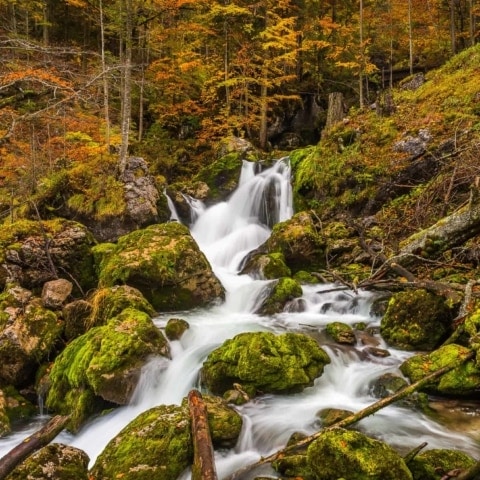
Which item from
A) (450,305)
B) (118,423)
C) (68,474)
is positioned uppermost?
(450,305)

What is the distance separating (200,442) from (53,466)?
4.34 ft

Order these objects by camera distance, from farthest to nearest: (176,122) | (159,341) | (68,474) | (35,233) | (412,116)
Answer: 1. (176,122)
2. (412,116)
3. (35,233)
4. (159,341)
5. (68,474)

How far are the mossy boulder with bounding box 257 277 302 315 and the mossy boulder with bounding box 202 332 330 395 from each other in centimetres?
279

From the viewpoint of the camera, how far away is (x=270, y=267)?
10641mm

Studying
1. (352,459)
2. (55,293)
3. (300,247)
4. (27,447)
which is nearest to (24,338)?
(55,293)

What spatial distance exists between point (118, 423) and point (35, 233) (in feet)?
20.3

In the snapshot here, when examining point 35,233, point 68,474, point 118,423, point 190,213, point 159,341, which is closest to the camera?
point 68,474

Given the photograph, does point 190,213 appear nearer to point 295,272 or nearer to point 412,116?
point 295,272

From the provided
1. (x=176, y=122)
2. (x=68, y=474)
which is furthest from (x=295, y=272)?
(x=176, y=122)

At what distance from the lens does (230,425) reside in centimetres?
475

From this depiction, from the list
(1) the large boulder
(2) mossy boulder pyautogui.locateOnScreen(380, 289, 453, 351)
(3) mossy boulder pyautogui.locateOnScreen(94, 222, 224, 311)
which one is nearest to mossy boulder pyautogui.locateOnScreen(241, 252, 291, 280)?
(1) the large boulder

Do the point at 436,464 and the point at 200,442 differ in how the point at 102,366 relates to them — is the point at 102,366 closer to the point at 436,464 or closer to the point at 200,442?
the point at 200,442

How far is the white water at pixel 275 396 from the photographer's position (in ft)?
15.7

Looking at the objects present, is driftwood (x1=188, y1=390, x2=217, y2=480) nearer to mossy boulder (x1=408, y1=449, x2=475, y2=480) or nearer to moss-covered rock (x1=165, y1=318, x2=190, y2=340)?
mossy boulder (x1=408, y1=449, x2=475, y2=480)
